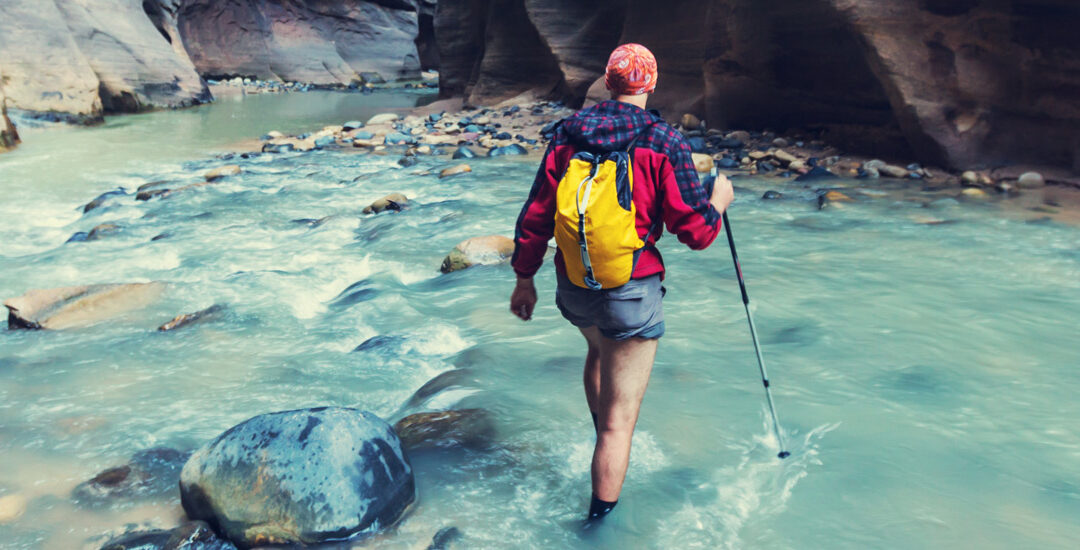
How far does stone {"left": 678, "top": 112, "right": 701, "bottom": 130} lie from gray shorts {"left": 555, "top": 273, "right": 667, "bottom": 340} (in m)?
10.3

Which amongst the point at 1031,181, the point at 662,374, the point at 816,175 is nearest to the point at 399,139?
the point at 816,175

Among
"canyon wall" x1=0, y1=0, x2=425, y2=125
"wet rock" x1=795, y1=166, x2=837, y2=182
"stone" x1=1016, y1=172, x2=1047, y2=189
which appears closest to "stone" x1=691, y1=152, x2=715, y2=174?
"wet rock" x1=795, y1=166, x2=837, y2=182

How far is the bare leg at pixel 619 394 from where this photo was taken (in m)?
2.42

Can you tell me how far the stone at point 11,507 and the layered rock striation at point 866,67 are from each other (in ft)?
28.0

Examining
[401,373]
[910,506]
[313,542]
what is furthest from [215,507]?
[910,506]

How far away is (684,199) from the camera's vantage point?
2.25 meters

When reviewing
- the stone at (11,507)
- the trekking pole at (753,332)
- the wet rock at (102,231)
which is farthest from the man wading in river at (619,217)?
the wet rock at (102,231)

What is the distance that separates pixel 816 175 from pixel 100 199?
837cm

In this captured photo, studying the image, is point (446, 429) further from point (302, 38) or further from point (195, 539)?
point (302, 38)

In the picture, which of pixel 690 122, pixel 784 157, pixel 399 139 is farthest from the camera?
pixel 399 139

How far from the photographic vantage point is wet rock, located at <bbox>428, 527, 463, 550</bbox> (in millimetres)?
2676

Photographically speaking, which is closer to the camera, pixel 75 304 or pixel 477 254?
pixel 75 304

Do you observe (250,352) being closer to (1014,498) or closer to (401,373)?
(401,373)

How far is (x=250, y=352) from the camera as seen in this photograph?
4.66m
